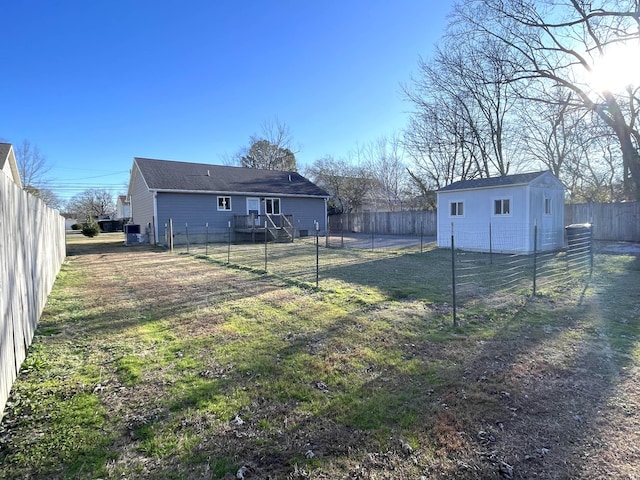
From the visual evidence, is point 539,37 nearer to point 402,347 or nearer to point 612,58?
point 612,58

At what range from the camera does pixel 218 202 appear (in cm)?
2088

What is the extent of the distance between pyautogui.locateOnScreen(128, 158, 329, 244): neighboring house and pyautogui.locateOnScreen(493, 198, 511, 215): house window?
10229 millimetres

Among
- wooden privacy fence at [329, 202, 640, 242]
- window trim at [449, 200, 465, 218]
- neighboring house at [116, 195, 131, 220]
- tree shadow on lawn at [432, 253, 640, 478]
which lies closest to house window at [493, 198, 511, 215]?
window trim at [449, 200, 465, 218]

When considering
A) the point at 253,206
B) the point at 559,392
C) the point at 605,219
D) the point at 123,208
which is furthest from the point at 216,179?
the point at 123,208

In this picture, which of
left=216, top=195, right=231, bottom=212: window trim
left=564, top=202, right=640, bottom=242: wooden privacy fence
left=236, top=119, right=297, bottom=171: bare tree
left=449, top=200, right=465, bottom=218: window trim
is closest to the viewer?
left=449, top=200, right=465, bottom=218: window trim

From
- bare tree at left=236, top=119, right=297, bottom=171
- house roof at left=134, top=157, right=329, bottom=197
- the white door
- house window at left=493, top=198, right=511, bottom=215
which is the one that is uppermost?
bare tree at left=236, top=119, right=297, bottom=171

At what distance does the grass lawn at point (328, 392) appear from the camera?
2176 mm

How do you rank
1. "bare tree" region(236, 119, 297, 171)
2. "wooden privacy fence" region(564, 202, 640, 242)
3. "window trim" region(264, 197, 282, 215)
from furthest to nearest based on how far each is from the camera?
"bare tree" region(236, 119, 297, 171) < "window trim" region(264, 197, 282, 215) < "wooden privacy fence" region(564, 202, 640, 242)

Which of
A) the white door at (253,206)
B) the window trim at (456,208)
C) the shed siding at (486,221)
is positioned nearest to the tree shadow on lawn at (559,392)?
the shed siding at (486,221)

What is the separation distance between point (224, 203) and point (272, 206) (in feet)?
10.0

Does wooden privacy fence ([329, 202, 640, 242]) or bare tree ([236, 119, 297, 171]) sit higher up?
bare tree ([236, 119, 297, 171])

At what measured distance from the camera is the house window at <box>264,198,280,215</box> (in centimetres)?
2244

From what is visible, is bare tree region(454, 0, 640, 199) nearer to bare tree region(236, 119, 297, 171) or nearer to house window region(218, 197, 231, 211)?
house window region(218, 197, 231, 211)

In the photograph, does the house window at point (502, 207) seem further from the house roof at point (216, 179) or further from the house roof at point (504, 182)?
the house roof at point (216, 179)
